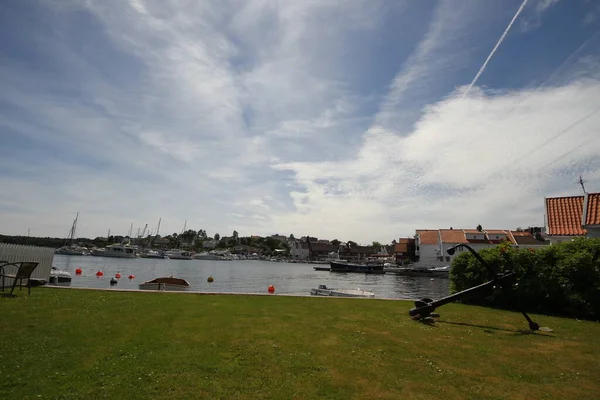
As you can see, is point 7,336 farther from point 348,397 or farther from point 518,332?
point 518,332

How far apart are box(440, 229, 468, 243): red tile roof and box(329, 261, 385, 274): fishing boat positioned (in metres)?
21.7

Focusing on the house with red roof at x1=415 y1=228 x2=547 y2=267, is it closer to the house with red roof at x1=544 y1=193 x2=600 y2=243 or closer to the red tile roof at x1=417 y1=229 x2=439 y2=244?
the red tile roof at x1=417 y1=229 x2=439 y2=244

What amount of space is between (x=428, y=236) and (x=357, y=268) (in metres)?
25.2

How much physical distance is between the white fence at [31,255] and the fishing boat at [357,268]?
328 ft

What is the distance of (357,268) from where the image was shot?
11744 centimetres

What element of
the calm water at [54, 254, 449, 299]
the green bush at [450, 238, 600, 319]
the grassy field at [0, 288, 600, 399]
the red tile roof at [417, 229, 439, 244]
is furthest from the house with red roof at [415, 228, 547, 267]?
the grassy field at [0, 288, 600, 399]

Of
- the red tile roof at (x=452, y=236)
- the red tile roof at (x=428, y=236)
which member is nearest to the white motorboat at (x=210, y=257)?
the red tile roof at (x=428, y=236)

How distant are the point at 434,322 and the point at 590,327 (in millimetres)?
5747

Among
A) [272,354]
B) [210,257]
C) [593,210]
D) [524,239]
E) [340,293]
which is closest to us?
[272,354]

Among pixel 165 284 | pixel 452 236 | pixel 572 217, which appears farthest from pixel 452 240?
pixel 165 284

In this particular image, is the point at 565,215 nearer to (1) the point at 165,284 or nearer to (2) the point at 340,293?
(2) the point at 340,293

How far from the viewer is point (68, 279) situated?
3981 centimetres

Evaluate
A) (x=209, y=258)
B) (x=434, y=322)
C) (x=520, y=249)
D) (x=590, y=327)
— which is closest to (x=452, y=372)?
(x=434, y=322)

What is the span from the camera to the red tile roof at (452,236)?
318 feet
